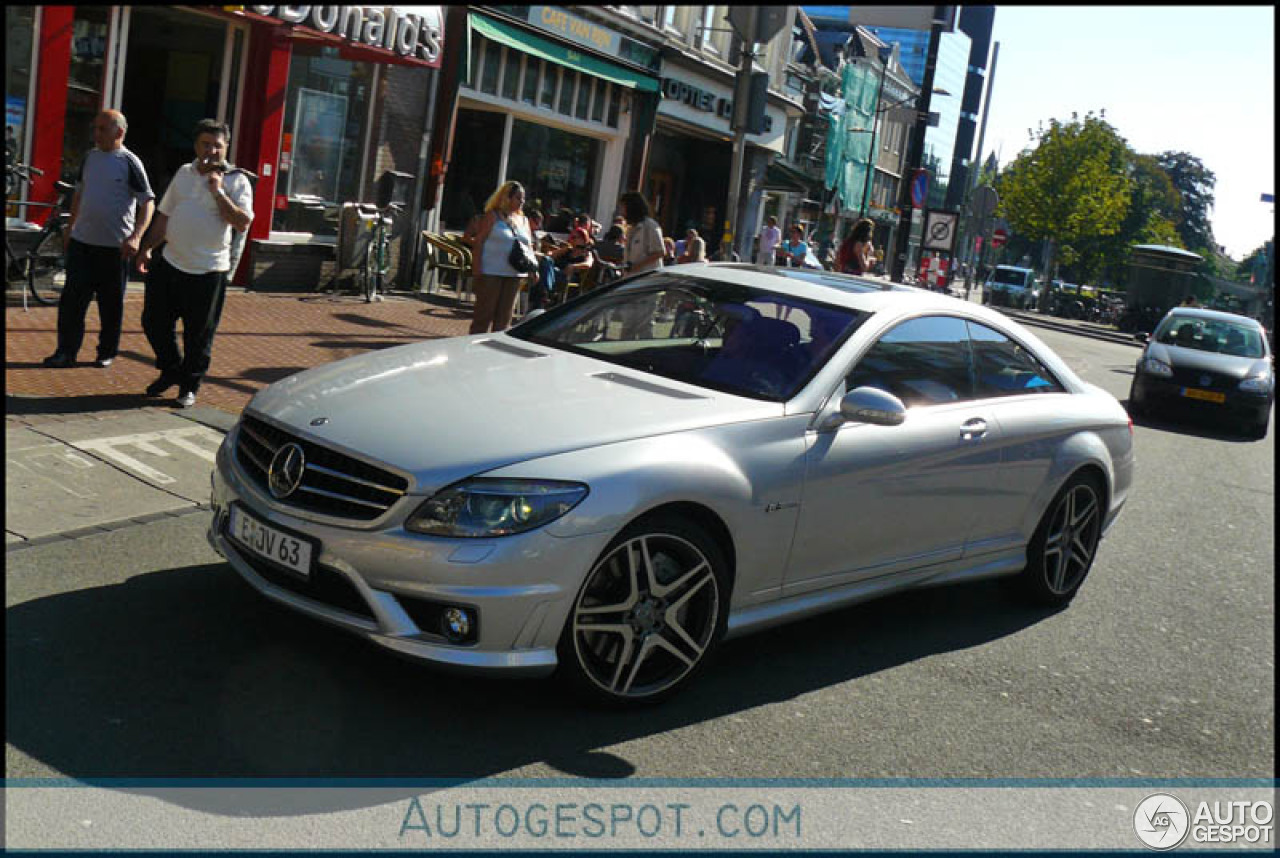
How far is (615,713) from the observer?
4.57m

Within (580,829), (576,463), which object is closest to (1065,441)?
(576,463)

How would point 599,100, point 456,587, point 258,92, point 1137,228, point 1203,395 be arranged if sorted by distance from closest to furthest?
point 456,587 < point 258,92 < point 1203,395 < point 599,100 < point 1137,228

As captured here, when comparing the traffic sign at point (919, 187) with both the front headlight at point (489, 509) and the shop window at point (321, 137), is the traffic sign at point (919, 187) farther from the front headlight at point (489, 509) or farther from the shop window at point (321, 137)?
the front headlight at point (489, 509)

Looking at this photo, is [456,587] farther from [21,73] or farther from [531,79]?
[531,79]

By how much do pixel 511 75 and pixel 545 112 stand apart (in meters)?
1.34

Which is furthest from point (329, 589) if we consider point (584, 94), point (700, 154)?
point (700, 154)

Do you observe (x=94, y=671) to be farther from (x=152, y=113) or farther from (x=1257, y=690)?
(x=152, y=113)

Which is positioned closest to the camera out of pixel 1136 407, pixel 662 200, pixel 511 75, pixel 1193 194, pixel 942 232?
pixel 1136 407

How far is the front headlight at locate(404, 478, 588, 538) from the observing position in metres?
4.15

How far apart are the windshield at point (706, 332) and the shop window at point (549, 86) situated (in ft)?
53.3

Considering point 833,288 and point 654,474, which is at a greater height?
point 833,288

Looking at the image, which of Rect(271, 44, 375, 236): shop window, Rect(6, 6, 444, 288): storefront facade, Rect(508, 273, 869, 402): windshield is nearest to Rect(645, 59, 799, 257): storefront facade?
Rect(6, 6, 444, 288): storefront facade

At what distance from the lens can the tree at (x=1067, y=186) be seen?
203ft

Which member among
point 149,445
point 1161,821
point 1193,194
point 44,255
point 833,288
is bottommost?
point 1161,821
